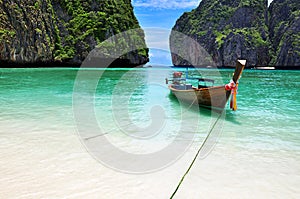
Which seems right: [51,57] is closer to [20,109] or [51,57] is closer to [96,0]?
[96,0]

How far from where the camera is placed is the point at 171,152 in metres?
5.58

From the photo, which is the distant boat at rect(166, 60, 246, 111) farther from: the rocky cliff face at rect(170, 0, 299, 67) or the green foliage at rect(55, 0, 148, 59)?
the rocky cliff face at rect(170, 0, 299, 67)

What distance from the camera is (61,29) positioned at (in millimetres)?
64062

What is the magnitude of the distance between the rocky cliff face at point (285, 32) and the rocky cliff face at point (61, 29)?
50.7m

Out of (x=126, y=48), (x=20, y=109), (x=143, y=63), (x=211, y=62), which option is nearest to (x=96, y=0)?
(x=126, y=48)

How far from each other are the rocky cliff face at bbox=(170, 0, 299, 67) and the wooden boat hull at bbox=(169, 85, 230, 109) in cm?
9087

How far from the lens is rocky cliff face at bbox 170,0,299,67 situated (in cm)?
9786

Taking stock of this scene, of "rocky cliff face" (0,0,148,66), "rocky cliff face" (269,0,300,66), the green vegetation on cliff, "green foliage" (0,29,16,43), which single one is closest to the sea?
"green foliage" (0,29,16,43)

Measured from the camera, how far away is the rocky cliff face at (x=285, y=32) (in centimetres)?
8975

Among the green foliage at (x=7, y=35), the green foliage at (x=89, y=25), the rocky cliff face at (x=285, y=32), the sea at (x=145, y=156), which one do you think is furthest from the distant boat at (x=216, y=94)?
the rocky cliff face at (x=285, y=32)

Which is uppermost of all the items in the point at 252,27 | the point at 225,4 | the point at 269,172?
the point at 225,4

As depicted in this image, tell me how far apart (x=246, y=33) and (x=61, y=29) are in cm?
7214

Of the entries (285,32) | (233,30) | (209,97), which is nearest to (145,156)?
(209,97)

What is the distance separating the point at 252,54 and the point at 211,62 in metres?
17.5
